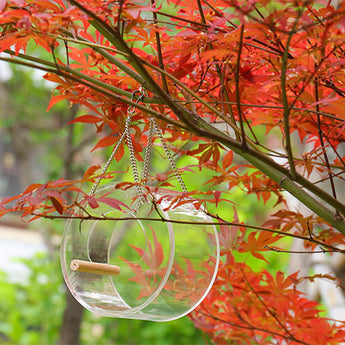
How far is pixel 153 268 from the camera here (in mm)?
669

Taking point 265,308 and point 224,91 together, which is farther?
point 265,308

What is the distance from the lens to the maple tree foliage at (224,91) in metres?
0.48

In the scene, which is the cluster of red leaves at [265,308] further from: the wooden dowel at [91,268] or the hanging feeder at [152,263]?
the wooden dowel at [91,268]

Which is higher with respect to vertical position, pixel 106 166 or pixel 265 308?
pixel 106 166

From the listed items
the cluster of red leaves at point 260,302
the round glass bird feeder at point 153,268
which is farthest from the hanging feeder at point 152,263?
the cluster of red leaves at point 260,302

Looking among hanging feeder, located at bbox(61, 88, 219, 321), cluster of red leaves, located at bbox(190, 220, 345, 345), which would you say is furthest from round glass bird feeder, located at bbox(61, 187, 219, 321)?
cluster of red leaves, located at bbox(190, 220, 345, 345)

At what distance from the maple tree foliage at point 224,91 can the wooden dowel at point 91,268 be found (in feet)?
0.21

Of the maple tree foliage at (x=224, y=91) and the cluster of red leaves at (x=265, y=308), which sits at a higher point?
the maple tree foliage at (x=224, y=91)

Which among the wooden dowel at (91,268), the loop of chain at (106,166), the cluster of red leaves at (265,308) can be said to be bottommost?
the cluster of red leaves at (265,308)

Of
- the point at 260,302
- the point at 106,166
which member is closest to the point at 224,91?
the point at 106,166

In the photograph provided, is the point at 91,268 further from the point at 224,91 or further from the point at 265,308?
the point at 265,308

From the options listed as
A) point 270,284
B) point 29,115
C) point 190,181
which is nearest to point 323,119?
point 270,284

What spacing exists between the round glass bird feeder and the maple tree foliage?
0.05 m

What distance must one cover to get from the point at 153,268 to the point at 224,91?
0.28m
